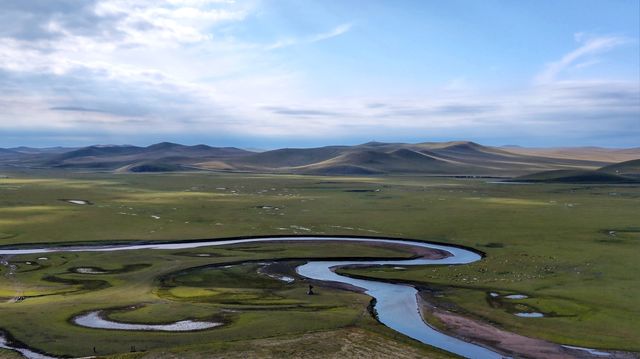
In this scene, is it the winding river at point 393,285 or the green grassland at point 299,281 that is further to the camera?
the green grassland at point 299,281

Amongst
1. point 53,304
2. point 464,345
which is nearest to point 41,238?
point 53,304

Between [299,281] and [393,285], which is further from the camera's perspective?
[299,281]

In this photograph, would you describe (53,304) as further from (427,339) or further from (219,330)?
(427,339)

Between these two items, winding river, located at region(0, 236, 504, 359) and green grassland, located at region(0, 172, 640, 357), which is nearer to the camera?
winding river, located at region(0, 236, 504, 359)
